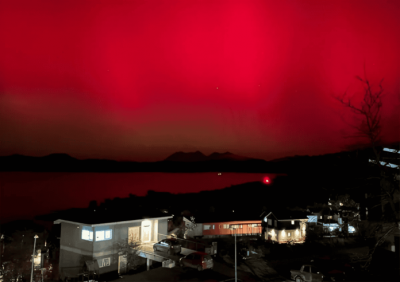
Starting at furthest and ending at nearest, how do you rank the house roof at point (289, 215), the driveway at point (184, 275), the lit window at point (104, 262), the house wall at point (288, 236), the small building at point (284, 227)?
the house roof at point (289, 215), the small building at point (284, 227), the house wall at point (288, 236), the lit window at point (104, 262), the driveway at point (184, 275)

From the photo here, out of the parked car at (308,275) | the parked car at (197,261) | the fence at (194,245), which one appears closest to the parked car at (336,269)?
the parked car at (308,275)

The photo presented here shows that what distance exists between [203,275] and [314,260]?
26.3 feet

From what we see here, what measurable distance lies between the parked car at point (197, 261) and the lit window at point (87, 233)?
5.07 meters

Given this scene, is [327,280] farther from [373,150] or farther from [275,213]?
[275,213]

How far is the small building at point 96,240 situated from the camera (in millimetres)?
14812

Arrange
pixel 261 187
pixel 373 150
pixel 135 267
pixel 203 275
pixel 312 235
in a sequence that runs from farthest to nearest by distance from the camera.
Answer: pixel 261 187 → pixel 312 235 → pixel 135 267 → pixel 203 275 → pixel 373 150

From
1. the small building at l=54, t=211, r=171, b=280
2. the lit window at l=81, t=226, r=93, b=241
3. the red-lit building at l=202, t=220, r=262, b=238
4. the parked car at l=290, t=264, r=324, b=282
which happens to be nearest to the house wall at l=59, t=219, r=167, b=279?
the small building at l=54, t=211, r=171, b=280

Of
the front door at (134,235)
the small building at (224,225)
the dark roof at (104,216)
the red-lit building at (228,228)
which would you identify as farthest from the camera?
the red-lit building at (228,228)

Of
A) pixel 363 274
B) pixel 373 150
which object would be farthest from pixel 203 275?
pixel 373 150

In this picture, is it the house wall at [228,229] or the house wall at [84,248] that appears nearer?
the house wall at [84,248]

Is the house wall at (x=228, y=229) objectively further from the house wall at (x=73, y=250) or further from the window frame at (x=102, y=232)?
the house wall at (x=73, y=250)

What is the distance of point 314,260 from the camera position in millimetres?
16812

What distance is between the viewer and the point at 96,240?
1482 centimetres

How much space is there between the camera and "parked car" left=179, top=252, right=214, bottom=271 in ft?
43.7
